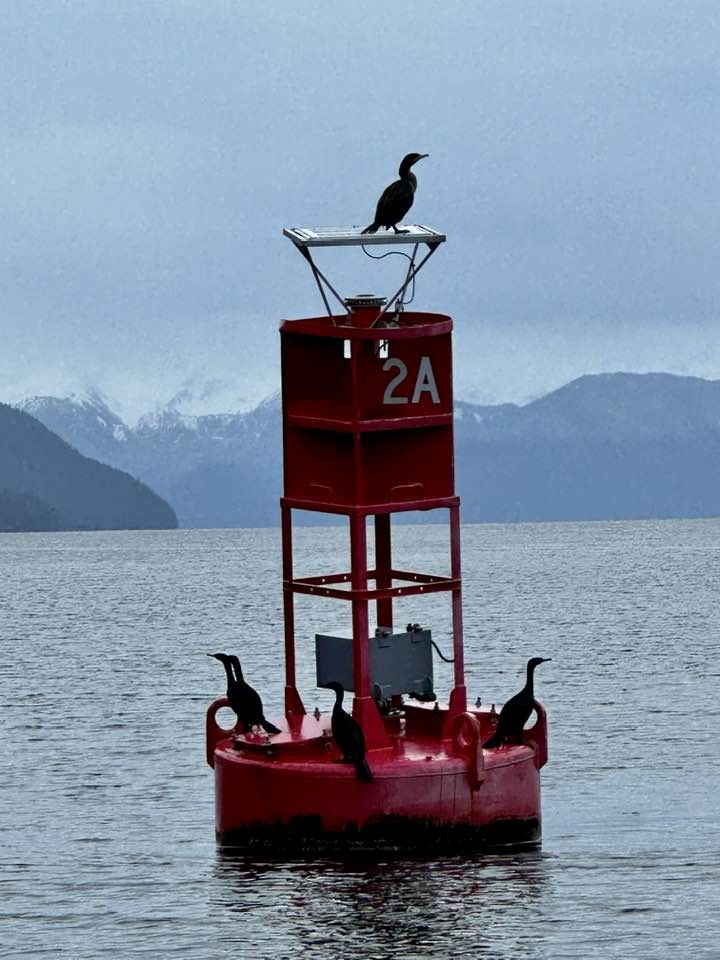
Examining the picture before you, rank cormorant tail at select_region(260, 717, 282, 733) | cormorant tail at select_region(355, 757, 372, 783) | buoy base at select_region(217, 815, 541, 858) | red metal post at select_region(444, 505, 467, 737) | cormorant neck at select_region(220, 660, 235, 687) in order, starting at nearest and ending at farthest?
cormorant tail at select_region(355, 757, 372, 783) < buoy base at select_region(217, 815, 541, 858) < red metal post at select_region(444, 505, 467, 737) < cormorant tail at select_region(260, 717, 282, 733) < cormorant neck at select_region(220, 660, 235, 687)

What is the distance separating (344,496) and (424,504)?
1121 mm

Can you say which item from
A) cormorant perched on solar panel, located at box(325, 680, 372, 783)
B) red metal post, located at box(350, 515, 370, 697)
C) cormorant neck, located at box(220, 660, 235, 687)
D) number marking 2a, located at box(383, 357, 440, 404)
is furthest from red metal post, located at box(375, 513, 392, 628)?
cormorant perched on solar panel, located at box(325, 680, 372, 783)

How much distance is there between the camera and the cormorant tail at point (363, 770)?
32031 mm

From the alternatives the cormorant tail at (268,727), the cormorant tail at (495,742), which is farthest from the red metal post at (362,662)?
the cormorant tail at (268,727)

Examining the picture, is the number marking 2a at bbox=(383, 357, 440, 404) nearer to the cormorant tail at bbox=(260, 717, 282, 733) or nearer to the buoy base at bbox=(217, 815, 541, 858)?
the cormorant tail at bbox=(260, 717, 282, 733)

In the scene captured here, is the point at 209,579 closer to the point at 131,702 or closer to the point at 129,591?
the point at 129,591

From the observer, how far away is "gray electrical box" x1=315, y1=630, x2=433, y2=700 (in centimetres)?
3400

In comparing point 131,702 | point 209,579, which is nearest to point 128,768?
point 131,702

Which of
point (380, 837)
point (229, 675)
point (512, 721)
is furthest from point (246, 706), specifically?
point (512, 721)

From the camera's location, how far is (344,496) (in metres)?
33.5

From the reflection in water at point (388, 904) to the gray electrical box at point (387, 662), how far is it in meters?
2.45

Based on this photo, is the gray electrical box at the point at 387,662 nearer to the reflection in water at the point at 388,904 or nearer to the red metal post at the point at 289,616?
the red metal post at the point at 289,616

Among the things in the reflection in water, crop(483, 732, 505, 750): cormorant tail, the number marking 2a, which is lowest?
the reflection in water

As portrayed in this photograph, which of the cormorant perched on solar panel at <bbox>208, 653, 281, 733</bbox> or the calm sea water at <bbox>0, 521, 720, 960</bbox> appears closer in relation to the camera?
the calm sea water at <bbox>0, 521, 720, 960</bbox>
